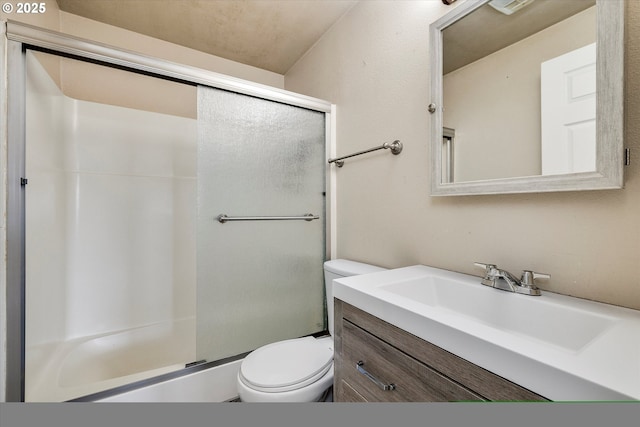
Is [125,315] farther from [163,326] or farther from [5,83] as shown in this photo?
[5,83]

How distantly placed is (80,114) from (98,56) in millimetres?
853

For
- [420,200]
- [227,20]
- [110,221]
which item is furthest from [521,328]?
[110,221]

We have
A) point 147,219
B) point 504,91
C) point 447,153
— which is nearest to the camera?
point 504,91

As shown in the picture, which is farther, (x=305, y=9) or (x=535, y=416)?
(x=305, y=9)

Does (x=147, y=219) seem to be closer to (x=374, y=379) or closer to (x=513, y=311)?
(x=374, y=379)

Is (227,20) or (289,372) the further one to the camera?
(227,20)

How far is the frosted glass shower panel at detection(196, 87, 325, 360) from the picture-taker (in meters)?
1.38

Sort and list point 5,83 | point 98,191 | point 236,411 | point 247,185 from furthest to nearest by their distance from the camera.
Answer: point 98,191 < point 247,185 < point 5,83 < point 236,411

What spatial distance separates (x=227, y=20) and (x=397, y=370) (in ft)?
6.67

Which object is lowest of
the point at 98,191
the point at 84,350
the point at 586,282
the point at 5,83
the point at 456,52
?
the point at 84,350

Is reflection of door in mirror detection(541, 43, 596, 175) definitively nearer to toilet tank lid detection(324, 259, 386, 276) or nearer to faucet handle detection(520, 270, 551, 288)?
faucet handle detection(520, 270, 551, 288)

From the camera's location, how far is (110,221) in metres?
1.81

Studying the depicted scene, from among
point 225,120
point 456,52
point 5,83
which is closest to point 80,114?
point 5,83

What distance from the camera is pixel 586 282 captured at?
0.73m
